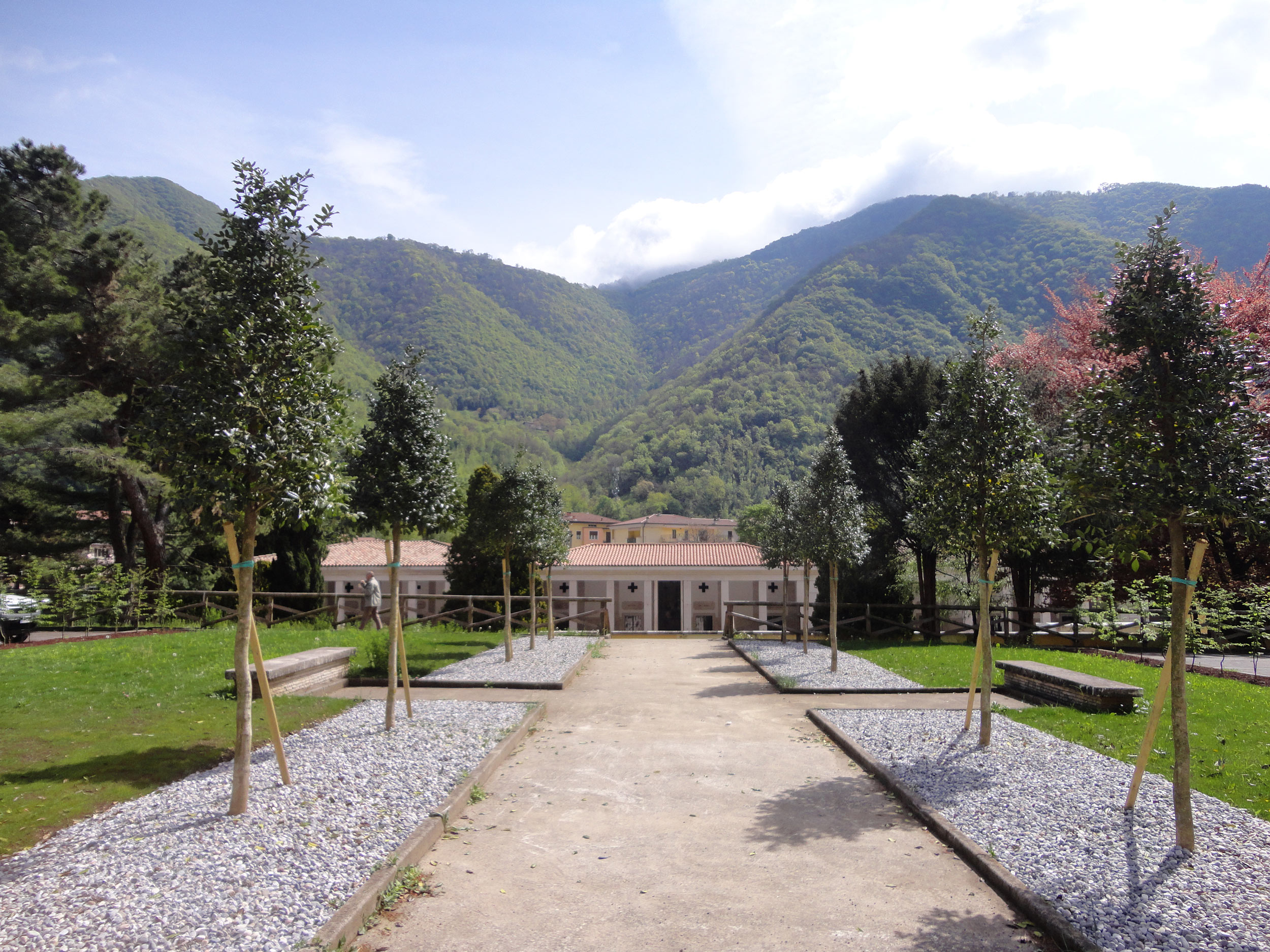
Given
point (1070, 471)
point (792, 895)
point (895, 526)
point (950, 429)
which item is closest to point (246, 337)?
point (792, 895)

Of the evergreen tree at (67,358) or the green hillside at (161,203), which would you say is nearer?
the evergreen tree at (67,358)

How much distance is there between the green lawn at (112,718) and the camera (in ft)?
17.5

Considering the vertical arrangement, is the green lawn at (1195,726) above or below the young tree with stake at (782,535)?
below

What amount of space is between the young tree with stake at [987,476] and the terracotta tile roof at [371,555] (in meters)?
31.4

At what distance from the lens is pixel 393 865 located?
4227 mm

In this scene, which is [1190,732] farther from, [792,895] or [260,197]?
[260,197]

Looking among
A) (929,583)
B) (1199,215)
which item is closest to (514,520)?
(929,583)

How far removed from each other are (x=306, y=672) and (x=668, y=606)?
28.0 m

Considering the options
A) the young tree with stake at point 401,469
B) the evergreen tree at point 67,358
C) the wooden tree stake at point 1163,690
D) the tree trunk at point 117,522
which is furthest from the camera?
the tree trunk at point 117,522

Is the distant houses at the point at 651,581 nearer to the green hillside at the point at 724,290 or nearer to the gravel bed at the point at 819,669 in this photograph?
the gravel bed at the point at 819,669

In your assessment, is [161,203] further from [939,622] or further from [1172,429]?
[1172,429]

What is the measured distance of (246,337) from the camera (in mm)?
5117

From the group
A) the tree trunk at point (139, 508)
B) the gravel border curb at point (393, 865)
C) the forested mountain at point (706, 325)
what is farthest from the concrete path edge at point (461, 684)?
the forested mountain at point (706, 325)

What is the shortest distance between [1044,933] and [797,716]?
583cm
